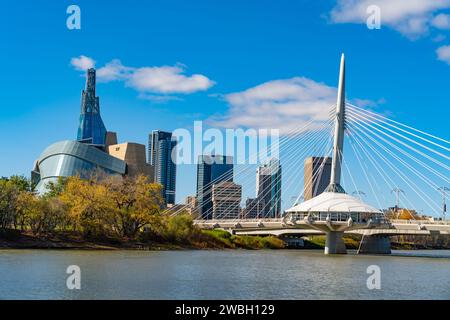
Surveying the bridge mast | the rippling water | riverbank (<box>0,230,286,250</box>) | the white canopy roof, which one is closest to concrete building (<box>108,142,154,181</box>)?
riverbank (<box>0,230,286,250</box>)

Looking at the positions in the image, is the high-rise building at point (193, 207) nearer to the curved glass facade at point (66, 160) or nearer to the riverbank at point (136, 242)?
the riverbank at point (136, 242)

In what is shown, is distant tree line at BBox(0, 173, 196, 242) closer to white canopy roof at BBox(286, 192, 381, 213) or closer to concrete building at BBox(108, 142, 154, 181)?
white canopy roof at BBox(286, 192, 381, 213)

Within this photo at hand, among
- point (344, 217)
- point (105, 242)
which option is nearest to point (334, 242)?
point (344, 217)

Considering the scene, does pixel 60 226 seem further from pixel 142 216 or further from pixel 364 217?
pixel 364 217

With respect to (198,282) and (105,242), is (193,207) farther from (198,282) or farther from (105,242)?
(198,282)
